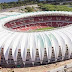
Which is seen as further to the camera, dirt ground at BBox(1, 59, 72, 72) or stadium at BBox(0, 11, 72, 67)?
stadium at BBox(0, 11, 72, 67)

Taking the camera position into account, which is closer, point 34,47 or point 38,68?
point 34,47

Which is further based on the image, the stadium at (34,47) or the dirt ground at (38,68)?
the stadium at (34,47)

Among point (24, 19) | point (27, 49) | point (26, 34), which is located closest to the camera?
point (27, 49)

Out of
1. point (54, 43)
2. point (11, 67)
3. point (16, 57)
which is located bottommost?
point (11, 67)

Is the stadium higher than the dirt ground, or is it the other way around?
the stadium

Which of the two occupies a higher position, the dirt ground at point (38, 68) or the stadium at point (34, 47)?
the stadium at point (34, 47)

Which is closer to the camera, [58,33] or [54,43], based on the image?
[54,43]

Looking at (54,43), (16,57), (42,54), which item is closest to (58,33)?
(54,43)

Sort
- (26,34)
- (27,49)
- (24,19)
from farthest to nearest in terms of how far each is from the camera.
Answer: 1. (24,19)
2. (26,34)
3. (27,49)

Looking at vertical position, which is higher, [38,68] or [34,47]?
[34,47]

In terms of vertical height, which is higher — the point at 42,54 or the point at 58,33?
the point at 58,33

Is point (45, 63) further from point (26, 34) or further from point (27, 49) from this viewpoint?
point (26, 34)
